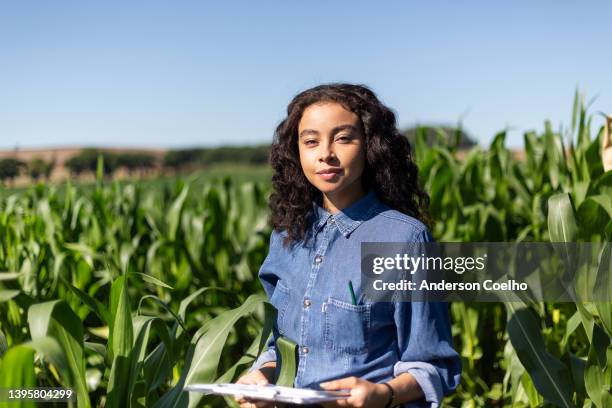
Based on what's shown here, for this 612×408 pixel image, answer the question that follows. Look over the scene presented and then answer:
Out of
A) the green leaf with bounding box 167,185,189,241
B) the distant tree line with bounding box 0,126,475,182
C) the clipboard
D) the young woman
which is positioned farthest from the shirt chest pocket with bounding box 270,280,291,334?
the green leaf with bounding box 167,185,189,241

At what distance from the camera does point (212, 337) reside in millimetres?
1256

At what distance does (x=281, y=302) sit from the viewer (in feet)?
4.45

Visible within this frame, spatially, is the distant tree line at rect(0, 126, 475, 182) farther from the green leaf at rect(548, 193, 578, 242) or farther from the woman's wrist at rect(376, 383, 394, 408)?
the woman's wrist at rect(376, 383, 394, 408)

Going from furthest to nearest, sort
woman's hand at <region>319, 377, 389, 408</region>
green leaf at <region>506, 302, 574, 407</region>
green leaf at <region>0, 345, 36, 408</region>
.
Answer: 1. green leaf at <region>506, 302, 574, 407</region>
2. woman's hand at <region>319, 377, 389, 408</region>
3. green leaf at <region>0, 345, 36, 408</region>

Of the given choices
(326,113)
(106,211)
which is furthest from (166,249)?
(326,113)

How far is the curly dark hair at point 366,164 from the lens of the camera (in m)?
1.32

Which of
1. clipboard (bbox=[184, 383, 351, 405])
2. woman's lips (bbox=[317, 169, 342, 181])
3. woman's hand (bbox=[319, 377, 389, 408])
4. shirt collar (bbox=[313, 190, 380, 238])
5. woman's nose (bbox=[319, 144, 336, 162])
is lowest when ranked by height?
woman's hand (bbox=[319, 377, 389, 408])

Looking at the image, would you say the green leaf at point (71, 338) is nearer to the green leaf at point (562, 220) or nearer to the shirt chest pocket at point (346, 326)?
the shirt chest pocket at point (346, 326)

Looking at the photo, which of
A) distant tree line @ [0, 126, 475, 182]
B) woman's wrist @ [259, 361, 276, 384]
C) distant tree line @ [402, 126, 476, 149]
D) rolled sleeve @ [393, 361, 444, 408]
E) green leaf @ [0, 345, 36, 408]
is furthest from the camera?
distant tree line @ [402, 126, 476, 149]

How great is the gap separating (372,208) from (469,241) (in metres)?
1.70

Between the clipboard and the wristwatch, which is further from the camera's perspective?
the wristwatch

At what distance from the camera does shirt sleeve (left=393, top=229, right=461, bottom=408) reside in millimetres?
1184

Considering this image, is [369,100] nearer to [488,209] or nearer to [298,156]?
[298,156]

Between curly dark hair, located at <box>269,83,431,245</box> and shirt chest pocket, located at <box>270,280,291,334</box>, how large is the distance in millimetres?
93
